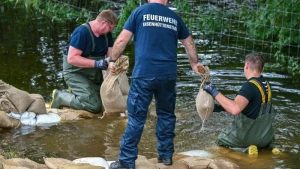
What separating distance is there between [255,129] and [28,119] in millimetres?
2751

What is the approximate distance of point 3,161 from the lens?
5.84 m

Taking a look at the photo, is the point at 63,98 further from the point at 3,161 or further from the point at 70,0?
the point at 70,0

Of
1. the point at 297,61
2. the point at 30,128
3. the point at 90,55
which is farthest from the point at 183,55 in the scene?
the point at 30,128

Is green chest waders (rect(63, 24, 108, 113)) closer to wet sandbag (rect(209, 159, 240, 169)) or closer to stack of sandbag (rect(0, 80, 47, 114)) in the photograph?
stack of sandbag (rect(0, 80, 47, 114))

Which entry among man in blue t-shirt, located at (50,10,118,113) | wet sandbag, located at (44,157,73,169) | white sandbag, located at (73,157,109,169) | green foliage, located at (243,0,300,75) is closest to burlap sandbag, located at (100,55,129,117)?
man in blue t-shirt, located at (50,10,118,113)

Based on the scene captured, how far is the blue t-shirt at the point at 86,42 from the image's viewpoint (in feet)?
26.7

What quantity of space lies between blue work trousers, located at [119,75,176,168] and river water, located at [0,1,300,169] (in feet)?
2.85

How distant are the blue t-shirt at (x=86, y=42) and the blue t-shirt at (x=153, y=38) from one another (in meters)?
2.42

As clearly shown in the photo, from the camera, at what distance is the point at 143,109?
5.78m

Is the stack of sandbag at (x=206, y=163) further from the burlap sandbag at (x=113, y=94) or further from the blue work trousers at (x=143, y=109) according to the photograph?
the burlap sandbag at (x=113, y=94)

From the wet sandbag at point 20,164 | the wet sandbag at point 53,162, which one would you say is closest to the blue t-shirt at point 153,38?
the wet sandbag at point 53,162

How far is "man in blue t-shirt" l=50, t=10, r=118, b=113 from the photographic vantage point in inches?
320

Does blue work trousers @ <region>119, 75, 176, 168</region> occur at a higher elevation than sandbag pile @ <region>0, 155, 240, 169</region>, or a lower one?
higher

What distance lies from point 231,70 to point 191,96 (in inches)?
63.9
